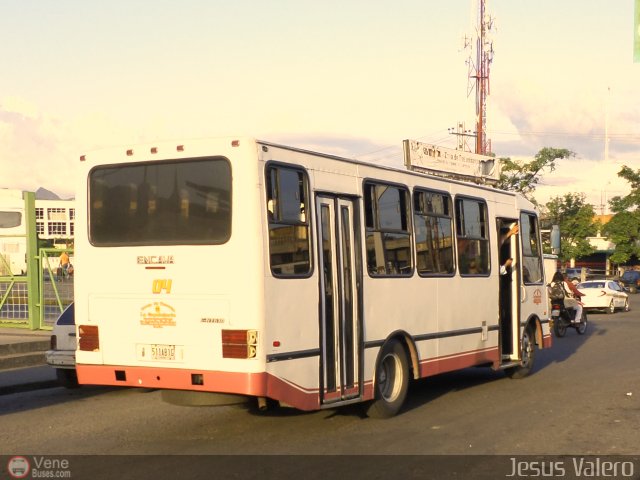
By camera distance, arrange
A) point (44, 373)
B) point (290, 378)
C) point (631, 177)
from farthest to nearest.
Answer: point (631, 177) → point (44, 373) → point (290, 378)

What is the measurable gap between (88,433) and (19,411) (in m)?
2.04

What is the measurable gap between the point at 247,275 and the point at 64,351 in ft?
15.8

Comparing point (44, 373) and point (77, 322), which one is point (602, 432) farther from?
point (44, 373)

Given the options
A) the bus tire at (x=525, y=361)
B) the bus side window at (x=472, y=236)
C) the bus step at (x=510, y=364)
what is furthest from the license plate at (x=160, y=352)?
the bus tire at (x=525, y=361)

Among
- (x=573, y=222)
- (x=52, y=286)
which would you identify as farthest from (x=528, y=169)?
(x=52, y=286)

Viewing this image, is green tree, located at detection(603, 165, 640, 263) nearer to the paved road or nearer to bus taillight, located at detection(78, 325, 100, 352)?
the paved road

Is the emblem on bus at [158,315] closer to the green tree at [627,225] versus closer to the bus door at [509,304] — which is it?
the bus door at [509,304]

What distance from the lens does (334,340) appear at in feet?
32.3

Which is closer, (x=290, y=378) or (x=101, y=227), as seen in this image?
(x=290, y=378)

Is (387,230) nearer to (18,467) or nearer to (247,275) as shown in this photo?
(247,275)

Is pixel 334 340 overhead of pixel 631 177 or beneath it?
beneath

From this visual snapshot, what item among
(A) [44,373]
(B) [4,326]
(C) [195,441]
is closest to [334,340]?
(C) [195,441]

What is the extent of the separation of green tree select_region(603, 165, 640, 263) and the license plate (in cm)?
6200

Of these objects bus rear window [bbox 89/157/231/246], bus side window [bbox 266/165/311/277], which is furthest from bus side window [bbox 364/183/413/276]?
bus rear window [bbox 89/157/231/246]
